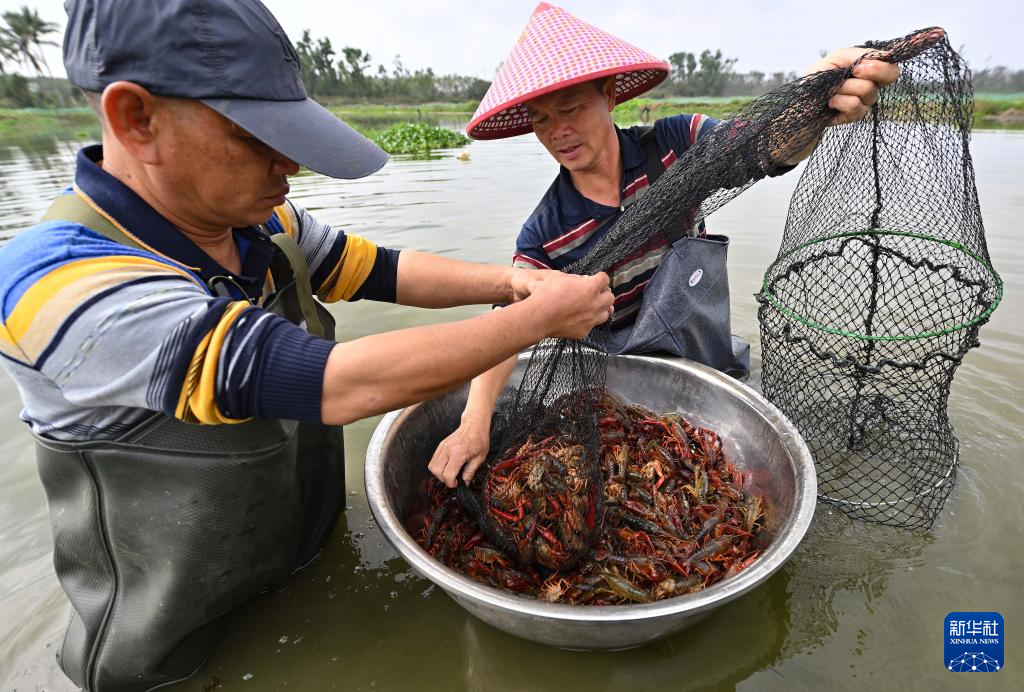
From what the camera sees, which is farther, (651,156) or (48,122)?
(48,122)

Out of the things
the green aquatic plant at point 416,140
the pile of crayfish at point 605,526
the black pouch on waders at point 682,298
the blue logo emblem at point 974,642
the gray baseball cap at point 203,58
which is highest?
the green aquatic plant at point 416,140

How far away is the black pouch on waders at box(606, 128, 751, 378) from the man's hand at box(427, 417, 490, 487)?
113 centimetres

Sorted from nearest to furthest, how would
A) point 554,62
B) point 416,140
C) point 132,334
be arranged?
point 132,334 → point 554,62 → point 416,140

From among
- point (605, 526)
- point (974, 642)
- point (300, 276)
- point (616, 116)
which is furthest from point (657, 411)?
point (616, 116)

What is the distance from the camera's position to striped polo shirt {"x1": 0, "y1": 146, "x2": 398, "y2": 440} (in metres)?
1.31

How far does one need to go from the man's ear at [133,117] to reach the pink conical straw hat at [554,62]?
145 cm

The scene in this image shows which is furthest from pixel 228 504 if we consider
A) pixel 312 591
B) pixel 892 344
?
pixel 892 344

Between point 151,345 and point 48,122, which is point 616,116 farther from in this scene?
point 48,122

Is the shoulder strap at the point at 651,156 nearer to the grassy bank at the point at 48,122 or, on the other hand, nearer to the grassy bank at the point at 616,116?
the grassy bank at the point at 616,116

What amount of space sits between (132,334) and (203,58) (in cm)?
71

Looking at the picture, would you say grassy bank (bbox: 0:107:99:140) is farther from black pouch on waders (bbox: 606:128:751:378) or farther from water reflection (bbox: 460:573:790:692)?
water reflection (bbox: 460:573:790:692)

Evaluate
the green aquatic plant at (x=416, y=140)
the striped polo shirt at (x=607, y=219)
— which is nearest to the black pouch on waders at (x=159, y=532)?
the striped polo shirt at (x=607, y=219)

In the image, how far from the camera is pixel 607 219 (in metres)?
2.96

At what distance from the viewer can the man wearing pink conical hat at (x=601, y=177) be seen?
2432 millimetres
